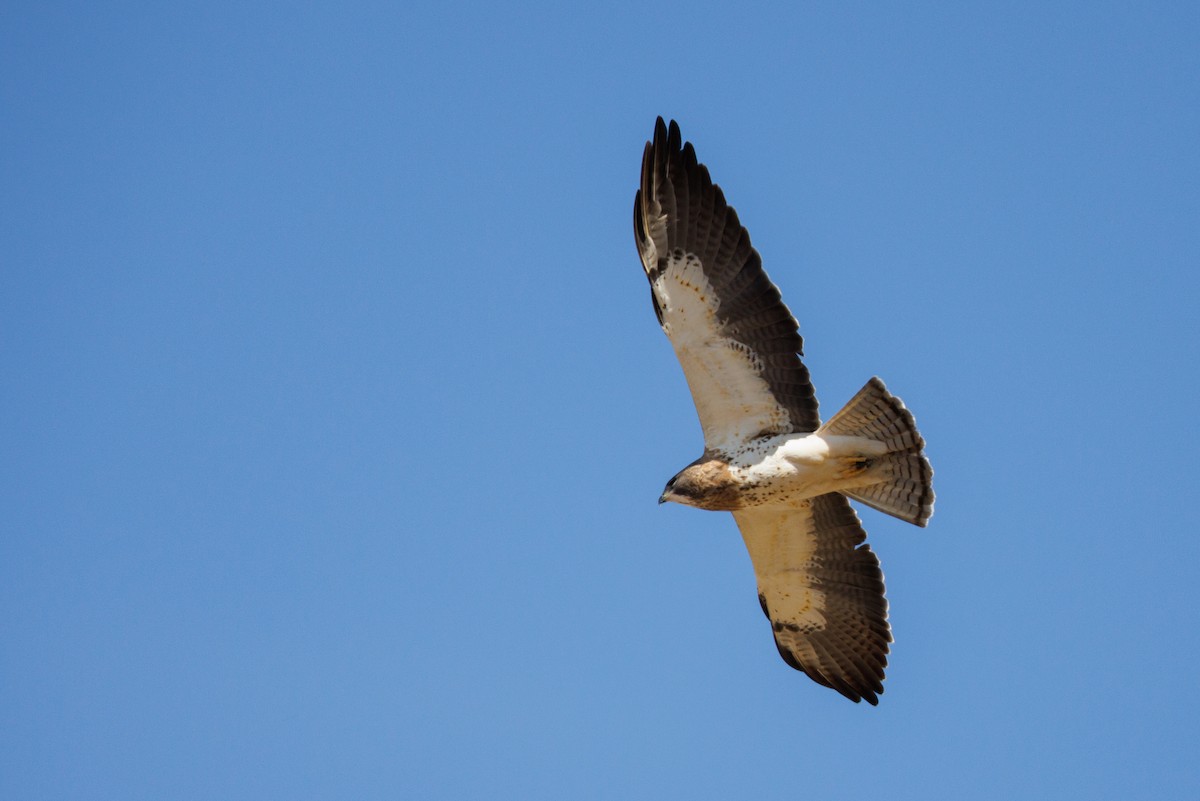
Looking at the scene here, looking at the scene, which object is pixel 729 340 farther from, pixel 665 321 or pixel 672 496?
pixel 672 496

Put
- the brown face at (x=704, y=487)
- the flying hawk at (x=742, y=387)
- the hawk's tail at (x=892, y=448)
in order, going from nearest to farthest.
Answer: the hawk's tail at (x=892, y=448) → the flying hawk at (x=742, y=387) → the brown face at (x=704, y=487)

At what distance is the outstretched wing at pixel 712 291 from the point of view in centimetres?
1053

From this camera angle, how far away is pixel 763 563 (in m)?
11.8

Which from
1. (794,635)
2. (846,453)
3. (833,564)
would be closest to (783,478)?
(846,453)

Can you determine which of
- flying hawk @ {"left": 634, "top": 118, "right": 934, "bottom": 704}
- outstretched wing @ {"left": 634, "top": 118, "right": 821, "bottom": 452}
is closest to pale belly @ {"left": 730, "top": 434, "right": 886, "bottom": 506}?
flying hawk @ {"left": 634, "top": 118, "right": 934, "bottom": 704}

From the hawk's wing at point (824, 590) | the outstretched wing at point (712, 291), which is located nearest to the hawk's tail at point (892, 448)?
the outstretched wing at point (712, 291)

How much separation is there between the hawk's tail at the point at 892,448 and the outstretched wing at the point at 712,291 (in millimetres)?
520

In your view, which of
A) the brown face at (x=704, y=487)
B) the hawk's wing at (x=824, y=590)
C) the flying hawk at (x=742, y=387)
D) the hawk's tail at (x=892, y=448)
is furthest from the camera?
the hawk's wing at (x=824, y=590)

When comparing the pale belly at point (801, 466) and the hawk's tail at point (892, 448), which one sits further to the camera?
the pale belly at point (801, 466)

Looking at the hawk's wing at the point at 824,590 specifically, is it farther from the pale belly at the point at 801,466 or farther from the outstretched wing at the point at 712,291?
the outstretched wing at the point at 712,291

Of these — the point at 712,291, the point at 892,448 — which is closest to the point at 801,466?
the point at 892,448

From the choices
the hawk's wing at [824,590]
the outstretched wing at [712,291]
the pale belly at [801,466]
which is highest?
the outstretched wing at [712,291]

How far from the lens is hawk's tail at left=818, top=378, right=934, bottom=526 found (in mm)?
10266

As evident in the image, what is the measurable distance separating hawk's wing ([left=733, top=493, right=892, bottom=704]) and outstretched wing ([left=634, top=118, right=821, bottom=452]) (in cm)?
101
